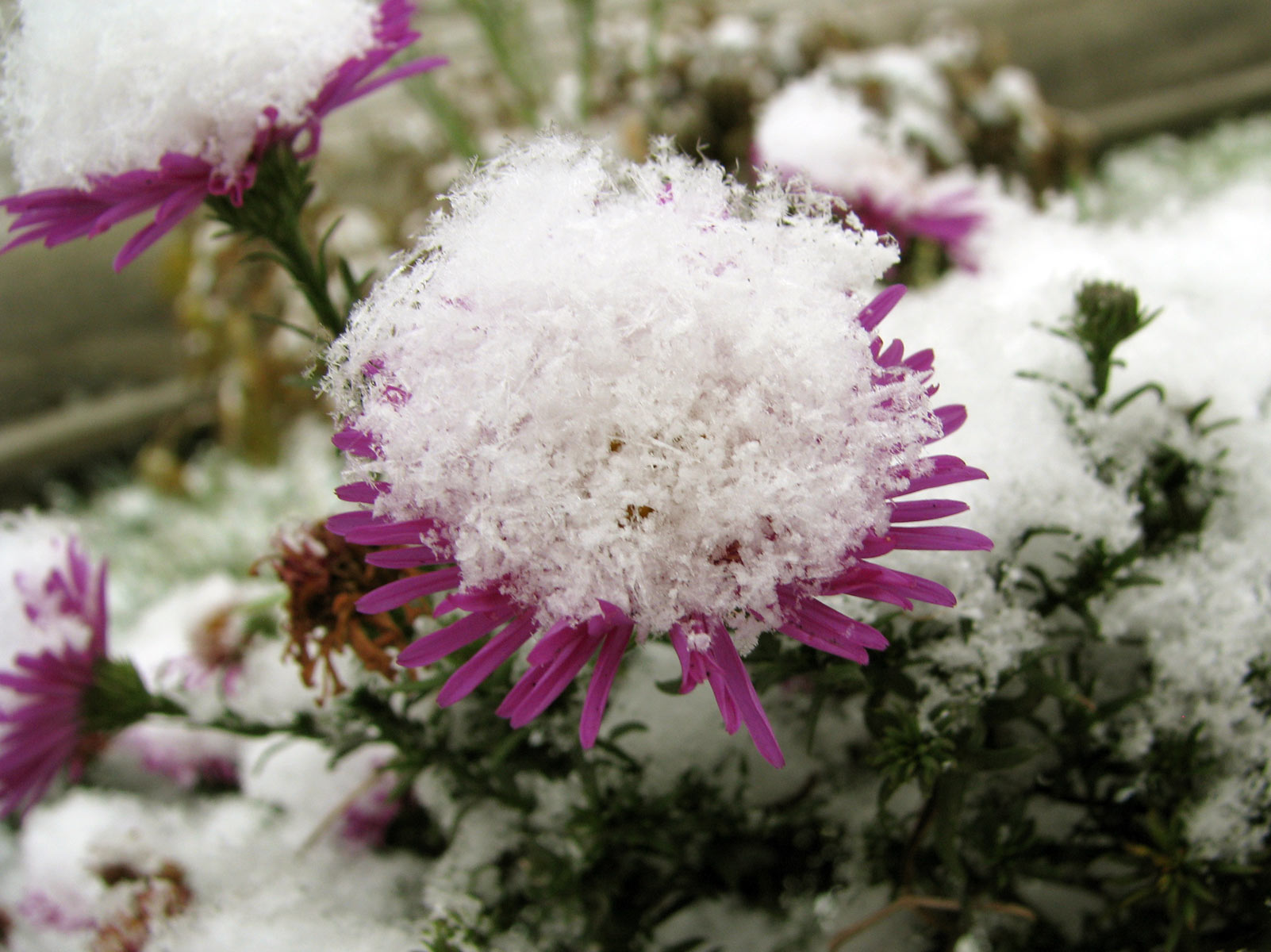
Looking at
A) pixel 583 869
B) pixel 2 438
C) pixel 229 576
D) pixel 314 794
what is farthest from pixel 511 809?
pixel 2 438

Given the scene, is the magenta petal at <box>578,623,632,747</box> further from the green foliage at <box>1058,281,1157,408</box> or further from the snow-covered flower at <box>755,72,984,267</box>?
the snow-covered flower at <box>755,72,984,267</box>

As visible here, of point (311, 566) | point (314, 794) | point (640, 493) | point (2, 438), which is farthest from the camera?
point (2, 438)

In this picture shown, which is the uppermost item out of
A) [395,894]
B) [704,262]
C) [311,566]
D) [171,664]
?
[704,262]

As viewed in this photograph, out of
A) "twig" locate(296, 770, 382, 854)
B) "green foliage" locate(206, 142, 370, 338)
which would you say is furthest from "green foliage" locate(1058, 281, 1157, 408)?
"twig" locate(296, 770, 382, 854)

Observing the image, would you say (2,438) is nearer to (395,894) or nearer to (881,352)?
(395,894)

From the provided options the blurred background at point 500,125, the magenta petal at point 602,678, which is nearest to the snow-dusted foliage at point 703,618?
the magenta petal at point 602,678

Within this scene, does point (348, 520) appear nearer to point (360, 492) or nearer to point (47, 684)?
point (360, 492)
